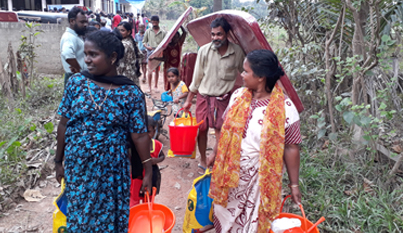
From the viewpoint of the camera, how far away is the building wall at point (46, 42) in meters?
9.41

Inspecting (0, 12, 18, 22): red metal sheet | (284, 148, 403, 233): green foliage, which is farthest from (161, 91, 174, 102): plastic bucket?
(0, 12, 18, 22): red metal sheet

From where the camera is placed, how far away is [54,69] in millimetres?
9594

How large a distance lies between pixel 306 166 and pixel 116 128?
8.96 ft

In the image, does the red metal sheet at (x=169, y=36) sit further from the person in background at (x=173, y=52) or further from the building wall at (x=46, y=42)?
the building wall at (x=46, y=42)

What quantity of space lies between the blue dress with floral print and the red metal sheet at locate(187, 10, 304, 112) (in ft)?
5.12

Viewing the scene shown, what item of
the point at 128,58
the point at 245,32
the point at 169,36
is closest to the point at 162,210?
the point at 245,32

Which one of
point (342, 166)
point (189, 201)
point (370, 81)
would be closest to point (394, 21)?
point (370, 81)

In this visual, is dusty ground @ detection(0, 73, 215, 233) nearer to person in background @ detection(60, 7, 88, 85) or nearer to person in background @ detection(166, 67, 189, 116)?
person in background @ detection(166, 67, 189, 116)

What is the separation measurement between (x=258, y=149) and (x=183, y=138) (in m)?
1.85

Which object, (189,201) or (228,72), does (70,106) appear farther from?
(228,72)

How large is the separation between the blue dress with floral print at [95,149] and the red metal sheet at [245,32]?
5.12ft

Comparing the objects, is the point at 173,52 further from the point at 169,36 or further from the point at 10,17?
the point at 10,17

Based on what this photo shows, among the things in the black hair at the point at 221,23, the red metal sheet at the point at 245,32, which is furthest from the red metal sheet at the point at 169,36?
the black hair at the point at 221,23

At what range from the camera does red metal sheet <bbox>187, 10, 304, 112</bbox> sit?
3137 mm
